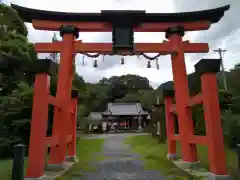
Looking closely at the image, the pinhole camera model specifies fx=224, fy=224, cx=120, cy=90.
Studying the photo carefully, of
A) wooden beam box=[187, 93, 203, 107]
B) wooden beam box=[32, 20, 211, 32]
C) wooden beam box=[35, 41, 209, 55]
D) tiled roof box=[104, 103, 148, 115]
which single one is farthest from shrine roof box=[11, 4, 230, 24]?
tiled roof box=[104, 103, 148, 115]

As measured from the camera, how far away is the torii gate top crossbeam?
888 cm

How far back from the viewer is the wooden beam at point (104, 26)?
9234 mm

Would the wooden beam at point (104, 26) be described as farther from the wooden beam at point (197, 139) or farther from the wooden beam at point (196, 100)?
the wooden beam at point (197, 139)

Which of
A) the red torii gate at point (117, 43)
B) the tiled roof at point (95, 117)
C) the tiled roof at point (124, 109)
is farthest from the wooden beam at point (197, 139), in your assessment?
the tiled roof at point (124, 109)

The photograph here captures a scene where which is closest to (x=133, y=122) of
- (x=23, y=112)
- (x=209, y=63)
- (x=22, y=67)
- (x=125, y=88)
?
(x=125, y=88)

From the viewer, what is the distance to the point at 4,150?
11.6 metres

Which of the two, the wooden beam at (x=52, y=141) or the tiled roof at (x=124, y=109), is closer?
the wooden beam at (x=52, y=141)

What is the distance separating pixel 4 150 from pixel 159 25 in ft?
32.4

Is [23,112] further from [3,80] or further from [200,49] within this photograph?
[200,49]

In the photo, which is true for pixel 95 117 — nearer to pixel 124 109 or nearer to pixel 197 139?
pixel 124 109

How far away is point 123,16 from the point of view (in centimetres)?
885

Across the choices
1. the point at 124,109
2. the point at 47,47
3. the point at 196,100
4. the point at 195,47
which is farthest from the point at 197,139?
the point at 124,109

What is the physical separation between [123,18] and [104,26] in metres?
0.90

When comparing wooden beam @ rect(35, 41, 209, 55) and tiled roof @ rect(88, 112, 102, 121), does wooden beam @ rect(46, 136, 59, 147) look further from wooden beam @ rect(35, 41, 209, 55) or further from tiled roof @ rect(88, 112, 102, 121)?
tiled roof @ rect(88, 112, 102, 121)
